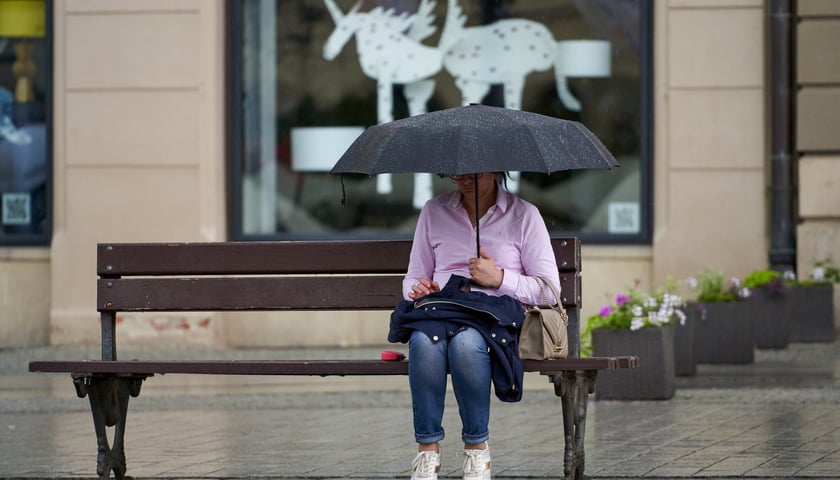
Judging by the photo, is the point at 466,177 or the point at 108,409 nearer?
the point at 466,177

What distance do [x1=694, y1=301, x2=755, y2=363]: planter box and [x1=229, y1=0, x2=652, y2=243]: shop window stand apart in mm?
2250

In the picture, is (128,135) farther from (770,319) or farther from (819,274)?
(819,274)

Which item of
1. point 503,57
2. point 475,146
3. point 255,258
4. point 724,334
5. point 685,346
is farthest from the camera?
point 503,57

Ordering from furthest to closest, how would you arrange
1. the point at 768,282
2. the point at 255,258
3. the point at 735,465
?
1. the point at 768,282
2. the point at 255,258
3. the point at 735,465

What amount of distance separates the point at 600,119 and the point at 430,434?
745cm

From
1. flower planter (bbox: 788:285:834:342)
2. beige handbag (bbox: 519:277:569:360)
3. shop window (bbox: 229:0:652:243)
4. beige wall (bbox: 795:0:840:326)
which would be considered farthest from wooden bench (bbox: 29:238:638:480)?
shop window (bbox: 229:0:652:243)

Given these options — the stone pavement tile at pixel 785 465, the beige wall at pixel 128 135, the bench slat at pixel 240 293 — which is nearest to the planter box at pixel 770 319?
the beige wall at pixel 128 135

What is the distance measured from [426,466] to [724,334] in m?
5.26

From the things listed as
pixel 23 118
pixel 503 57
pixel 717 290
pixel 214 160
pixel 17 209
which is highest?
pixel 503 57

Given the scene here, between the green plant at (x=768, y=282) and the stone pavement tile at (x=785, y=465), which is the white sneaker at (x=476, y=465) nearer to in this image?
the stone pavement tile at (x=785, y=465)

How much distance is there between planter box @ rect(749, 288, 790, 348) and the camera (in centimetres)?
1128

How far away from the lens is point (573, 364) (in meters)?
6.01

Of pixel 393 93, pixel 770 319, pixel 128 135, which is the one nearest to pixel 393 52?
pixel 393 93

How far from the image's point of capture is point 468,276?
6.19 metres
